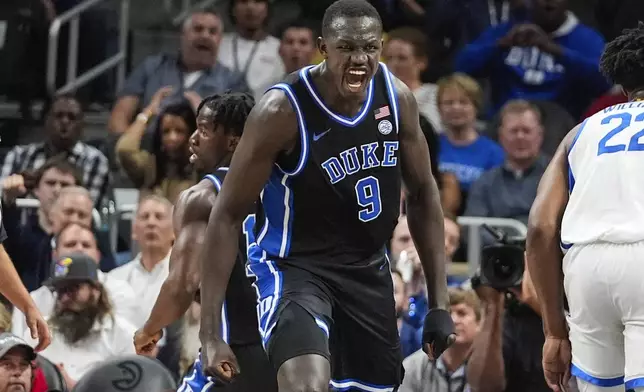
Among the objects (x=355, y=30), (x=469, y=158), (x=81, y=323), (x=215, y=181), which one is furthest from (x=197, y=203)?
(x=469, y=158)

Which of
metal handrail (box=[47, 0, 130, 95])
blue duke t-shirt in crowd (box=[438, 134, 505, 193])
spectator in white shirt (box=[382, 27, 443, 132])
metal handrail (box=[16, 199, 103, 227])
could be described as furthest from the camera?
metal handrail (box=[47, 0, 130, 95])

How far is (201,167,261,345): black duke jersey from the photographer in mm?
5477

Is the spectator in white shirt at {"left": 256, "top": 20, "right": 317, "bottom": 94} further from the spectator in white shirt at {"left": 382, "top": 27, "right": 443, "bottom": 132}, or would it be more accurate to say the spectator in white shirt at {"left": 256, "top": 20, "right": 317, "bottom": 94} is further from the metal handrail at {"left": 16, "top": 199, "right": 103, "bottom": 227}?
the metal handrail at {"left": 16, "top": 199, "right": 103, "bottom": 227}

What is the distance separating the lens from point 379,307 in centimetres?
517

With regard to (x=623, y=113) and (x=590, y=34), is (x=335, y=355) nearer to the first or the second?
(x=623, y=113)

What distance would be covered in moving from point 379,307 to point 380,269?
0.46 ft

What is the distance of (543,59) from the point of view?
10484 mm

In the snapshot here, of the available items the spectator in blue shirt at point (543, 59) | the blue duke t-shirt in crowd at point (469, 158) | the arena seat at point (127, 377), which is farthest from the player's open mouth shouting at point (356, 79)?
the spectator in blue shirt at point (543, 59)

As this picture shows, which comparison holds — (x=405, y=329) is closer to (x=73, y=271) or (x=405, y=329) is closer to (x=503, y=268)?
(x=503, y=268)

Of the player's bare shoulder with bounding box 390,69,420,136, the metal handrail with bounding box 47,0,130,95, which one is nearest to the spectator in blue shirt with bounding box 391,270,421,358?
the player's bare shoulder with bounding box 390,69,420,136

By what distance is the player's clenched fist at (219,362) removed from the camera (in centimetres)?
498

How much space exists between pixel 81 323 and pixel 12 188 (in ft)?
3.96

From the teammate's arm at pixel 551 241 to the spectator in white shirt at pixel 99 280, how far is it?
3622mm

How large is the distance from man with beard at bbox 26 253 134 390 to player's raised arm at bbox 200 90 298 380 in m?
3.01
